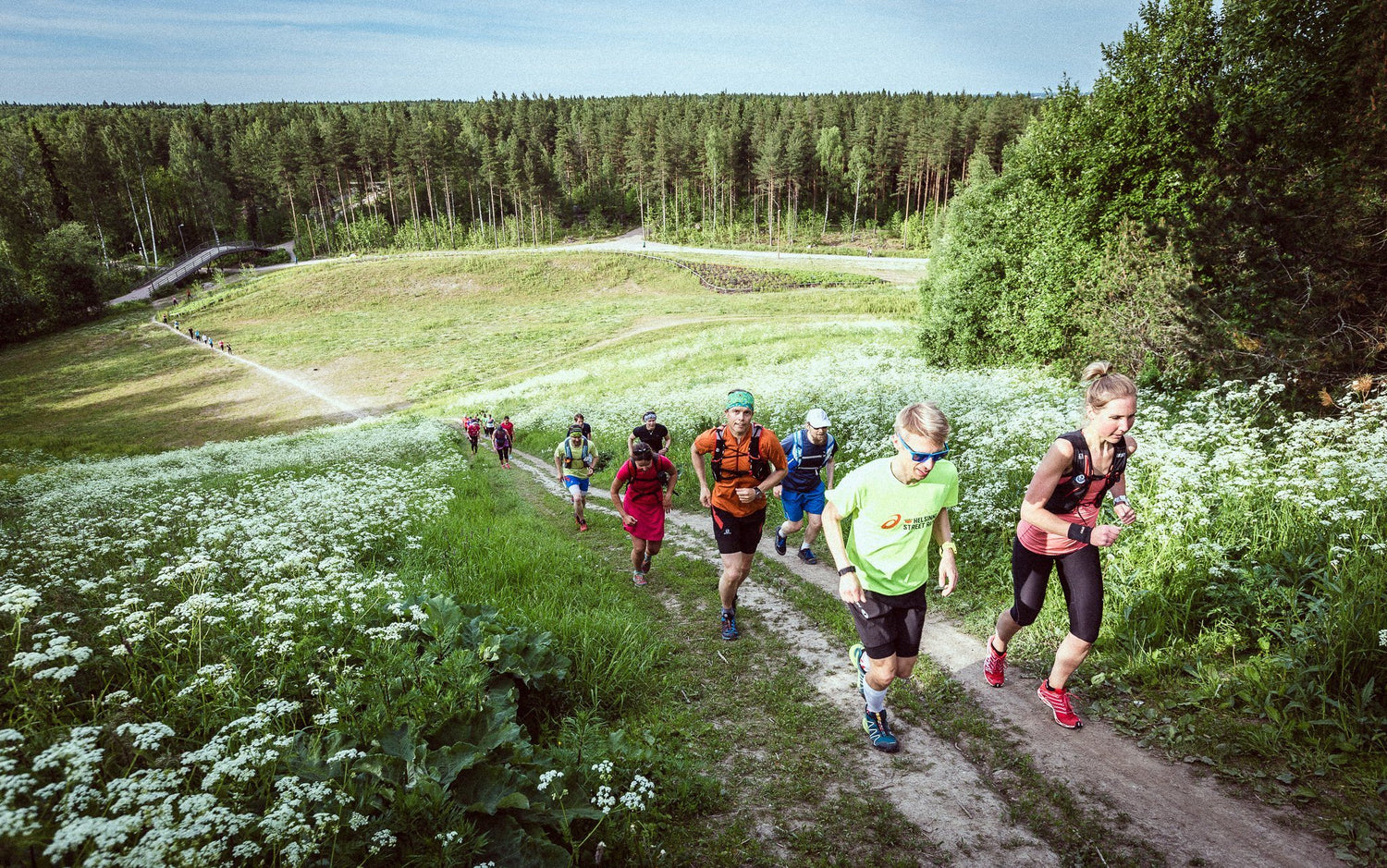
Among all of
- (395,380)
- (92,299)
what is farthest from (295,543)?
(92,299)

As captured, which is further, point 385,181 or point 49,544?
point 385,181

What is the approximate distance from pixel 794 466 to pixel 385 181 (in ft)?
331

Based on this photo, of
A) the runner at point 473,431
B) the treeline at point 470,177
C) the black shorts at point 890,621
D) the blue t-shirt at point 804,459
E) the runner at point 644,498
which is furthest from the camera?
the treeline at point 470,177

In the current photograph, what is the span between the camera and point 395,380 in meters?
41.0

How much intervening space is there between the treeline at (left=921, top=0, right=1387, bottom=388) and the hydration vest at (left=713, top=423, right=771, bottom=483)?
6241 mm

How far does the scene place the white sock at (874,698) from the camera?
4.57 meters

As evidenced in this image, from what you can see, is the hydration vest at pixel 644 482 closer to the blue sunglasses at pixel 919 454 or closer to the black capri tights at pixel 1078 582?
the blue sunglasses at pixel 919 454

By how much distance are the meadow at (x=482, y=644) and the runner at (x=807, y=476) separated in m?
2.04

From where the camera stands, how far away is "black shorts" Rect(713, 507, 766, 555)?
6.36 metres

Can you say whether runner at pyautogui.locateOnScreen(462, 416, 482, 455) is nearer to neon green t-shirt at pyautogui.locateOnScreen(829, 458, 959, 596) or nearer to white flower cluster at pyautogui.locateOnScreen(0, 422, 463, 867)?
white flower cluster at pyautogui.locateOnScreen(0, 422, 463, 867)

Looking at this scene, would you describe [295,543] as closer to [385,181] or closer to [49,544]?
[49,544]

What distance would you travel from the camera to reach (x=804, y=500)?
8.30 meters

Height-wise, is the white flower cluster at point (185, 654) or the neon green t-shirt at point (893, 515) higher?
the neon green t-shirt at point (893, 515)

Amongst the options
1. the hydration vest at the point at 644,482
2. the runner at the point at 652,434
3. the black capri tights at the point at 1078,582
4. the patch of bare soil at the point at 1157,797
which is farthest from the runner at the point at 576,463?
the black capri tights at the point at 1078,582
